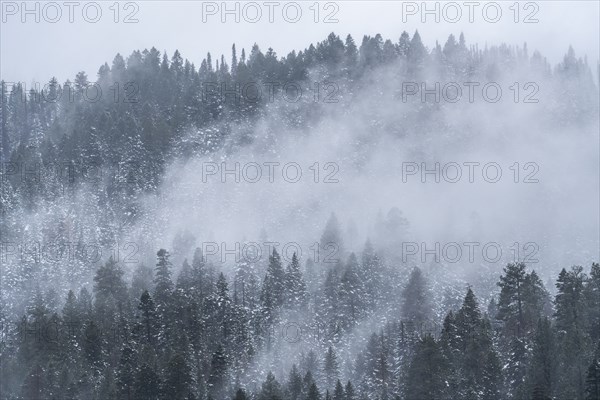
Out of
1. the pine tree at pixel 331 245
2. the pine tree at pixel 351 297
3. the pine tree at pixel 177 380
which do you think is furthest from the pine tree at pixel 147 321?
the pine tree at pixel 331 245

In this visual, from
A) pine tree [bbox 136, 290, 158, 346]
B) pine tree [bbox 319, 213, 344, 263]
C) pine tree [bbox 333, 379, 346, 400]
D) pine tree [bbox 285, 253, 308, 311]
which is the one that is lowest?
pine tree [bbox 333, 379, 346, 400]

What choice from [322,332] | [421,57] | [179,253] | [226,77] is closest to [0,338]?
[179,253]

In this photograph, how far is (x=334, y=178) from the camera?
529 feet

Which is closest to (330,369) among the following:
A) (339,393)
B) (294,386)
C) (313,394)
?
(294,386)

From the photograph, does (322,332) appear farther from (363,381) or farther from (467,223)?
(467,223)

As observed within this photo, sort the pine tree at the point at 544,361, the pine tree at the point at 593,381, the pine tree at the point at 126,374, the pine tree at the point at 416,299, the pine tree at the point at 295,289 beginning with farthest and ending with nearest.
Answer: the pine tree at the point at 295,289 → the pine tree at the point at 416,299 → the pine tree at the point at 126,374 → the pine tree at the point at 544,361 → the pine tree at the point at 593,381

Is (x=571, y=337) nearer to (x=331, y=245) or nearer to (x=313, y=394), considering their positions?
(x=313, y=394)

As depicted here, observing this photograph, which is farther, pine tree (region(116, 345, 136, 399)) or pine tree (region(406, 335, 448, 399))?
pine tree (region(116, 345, 136, 399))

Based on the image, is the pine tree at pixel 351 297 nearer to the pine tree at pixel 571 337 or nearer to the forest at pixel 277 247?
the forest at pixel 277 247

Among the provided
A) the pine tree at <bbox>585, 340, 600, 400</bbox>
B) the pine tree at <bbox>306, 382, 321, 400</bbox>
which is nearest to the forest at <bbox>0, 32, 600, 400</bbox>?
the pine tree at <bbox>585, 340, 600, 400</bbox>

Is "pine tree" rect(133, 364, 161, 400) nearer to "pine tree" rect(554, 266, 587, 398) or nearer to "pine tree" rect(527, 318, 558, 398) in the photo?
"pine tree" rect(527, 318, 558, 398)

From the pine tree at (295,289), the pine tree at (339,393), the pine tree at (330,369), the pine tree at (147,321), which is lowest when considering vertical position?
the pine tree at (339,393)

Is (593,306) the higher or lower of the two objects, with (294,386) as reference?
higher

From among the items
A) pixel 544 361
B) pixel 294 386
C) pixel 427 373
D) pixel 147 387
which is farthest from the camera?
pixel 294 386
